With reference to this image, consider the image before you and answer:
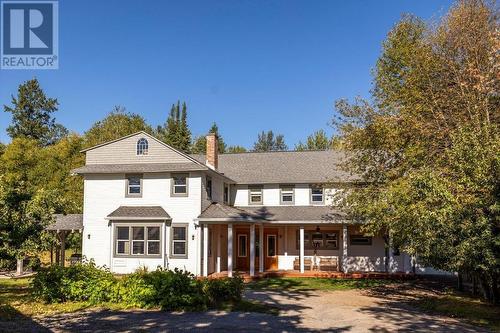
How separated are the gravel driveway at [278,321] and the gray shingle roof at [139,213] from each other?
34.0 ft

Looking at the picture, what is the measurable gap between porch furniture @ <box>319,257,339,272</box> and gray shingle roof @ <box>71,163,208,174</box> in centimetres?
951

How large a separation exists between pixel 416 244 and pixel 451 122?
23.4 feet

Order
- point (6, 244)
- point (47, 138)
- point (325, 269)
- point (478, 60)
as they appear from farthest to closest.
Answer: point (47, 138) → point (325, 269) → point (478, 60) → point (6, 244)

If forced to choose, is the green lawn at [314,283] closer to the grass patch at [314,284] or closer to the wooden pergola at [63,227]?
the grass patch at [314,284]

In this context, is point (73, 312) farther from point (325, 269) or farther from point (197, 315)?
point (325, 269)

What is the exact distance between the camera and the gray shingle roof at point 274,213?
24844 millimetres

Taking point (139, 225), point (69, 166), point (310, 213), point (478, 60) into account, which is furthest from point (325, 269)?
point (69, 166)

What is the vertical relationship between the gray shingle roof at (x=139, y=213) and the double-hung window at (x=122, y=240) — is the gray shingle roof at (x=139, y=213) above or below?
above

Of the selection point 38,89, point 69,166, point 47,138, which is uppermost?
point 38,89

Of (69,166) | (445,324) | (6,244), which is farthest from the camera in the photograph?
(69,166)

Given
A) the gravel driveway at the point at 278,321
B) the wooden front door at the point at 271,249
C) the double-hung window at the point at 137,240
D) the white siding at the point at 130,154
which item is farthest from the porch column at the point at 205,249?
the gravel driveway at the point at 278,321

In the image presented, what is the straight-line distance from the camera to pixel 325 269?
90.8 feet

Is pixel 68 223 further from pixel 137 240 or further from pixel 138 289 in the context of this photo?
pixel 138 289

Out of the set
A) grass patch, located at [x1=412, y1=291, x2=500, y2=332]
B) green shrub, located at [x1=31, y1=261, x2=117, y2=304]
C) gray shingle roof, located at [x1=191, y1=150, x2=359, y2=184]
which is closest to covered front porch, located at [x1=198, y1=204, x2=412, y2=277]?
gray shingle roof, located at [x1=191, y1=150, x2=359, y2=184]
